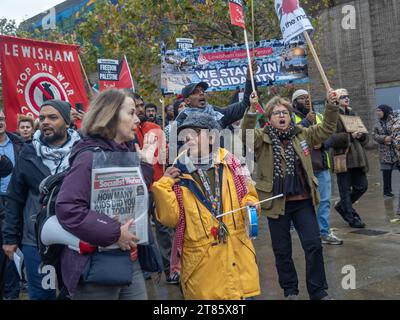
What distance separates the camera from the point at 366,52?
20.0 meters

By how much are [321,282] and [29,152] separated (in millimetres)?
2676

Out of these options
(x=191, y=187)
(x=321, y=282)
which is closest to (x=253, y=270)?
(x=191, y=187)

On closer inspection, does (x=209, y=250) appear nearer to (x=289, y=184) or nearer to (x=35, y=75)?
(x=289, y=184)

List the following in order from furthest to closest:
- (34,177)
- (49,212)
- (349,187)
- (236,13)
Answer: (349,187), (236,13), (34,177), (49,212)

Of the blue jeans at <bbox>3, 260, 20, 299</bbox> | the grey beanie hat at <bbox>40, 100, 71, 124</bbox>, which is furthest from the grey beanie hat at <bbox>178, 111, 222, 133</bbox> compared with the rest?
the blue jeans at <bbox>3, 260, 20, 299</bbox>

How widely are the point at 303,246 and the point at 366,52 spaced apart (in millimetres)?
16904

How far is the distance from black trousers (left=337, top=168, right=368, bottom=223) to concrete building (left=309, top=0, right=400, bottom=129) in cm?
1231

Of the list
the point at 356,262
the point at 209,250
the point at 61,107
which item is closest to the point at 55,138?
the point at 61,107

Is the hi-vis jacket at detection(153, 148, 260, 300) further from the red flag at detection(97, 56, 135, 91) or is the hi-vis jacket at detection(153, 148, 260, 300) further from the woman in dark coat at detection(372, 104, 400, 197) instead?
the woman in dark coat at detection(372, 104, 400, 197)

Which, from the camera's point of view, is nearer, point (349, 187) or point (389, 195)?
point (349, 187)

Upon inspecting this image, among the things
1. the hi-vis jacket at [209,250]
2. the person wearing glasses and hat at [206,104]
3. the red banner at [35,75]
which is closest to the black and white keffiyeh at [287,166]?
the person wearing glasses and hat at [206,104]

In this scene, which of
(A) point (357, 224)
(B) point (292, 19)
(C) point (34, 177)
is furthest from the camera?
(A) point (357, 224)

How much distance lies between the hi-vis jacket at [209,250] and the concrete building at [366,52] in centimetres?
1663
